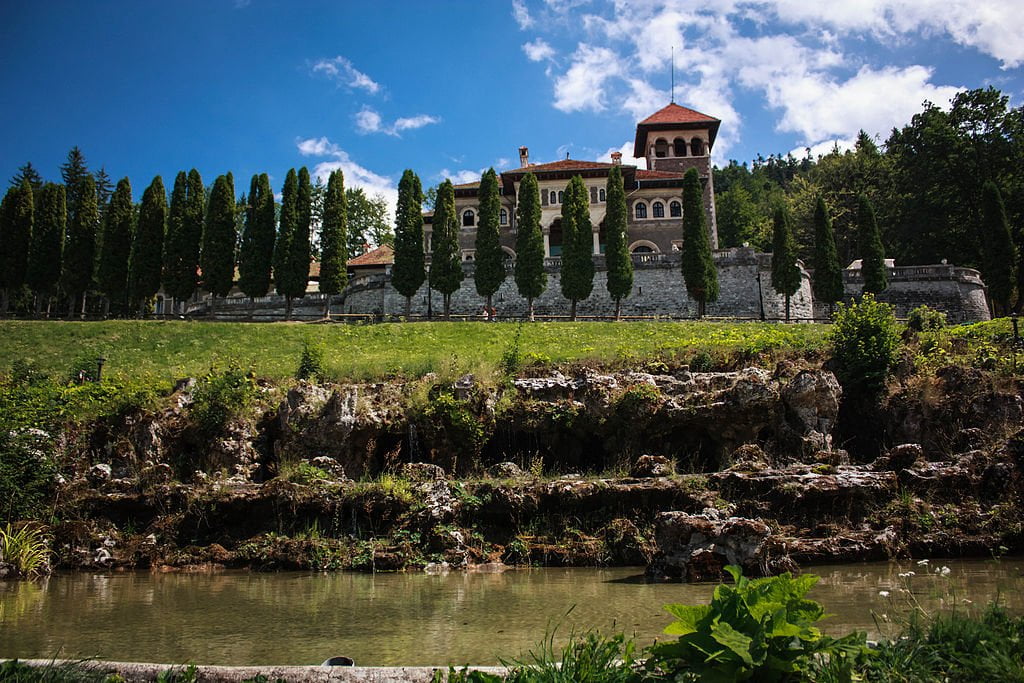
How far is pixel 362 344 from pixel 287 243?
12460 millimetres

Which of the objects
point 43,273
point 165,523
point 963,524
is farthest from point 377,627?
point 43,273

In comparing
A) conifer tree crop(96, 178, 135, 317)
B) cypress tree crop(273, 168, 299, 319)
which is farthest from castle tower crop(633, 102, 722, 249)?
conifer tree crop(96, 178, 135, 317)

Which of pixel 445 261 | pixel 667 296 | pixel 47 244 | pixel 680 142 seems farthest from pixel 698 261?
pixel 47 244

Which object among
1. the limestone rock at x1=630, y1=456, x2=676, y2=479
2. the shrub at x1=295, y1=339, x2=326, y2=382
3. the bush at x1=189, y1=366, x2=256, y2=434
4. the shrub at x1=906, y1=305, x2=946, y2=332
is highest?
the shrub at x1=906, y1=305, x2=946, y2=332

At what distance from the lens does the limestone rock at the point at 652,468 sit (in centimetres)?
1413

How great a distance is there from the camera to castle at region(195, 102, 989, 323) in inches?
1517

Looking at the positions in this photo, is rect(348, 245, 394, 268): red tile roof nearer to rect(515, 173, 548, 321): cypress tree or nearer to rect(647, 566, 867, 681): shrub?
rect(515, 173, 548, 321): cypress tree

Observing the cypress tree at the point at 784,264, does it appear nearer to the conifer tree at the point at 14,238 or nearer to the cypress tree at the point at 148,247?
the cypress tree at the point at 148,247

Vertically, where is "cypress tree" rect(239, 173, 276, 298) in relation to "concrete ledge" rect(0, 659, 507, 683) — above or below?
above

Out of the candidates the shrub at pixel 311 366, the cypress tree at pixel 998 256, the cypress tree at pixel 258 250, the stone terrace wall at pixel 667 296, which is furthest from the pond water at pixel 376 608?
the cypress tree at pixel 998 256

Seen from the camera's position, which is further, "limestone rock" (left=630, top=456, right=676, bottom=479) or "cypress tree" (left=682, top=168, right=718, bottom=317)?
"cypress tree" (left=682, top=168, right=718, bottom=317)

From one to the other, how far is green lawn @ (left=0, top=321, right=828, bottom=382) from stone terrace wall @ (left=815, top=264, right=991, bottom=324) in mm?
10592

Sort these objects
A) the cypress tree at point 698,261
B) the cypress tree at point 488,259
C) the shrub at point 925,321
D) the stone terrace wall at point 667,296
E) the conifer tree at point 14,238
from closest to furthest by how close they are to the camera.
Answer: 1. the shrub at point 925,321
2. the cypress tree at point 698,261
3. the conifer tree at point 14,238
4. the cypress tree at point 488,259
5. the stone terrace wall at point 667,296

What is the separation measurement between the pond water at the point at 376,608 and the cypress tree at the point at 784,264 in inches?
1089
